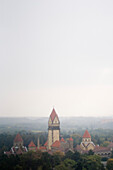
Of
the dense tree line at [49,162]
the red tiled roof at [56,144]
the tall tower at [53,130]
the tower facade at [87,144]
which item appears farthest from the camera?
the tall tower at [53,130]

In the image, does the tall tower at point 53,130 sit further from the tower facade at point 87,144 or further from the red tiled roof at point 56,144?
the tower facade at point 87,144

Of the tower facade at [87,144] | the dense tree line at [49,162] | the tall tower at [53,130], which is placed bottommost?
the dense tree line at [49,162]

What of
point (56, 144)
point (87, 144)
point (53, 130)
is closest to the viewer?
point (56, 144)

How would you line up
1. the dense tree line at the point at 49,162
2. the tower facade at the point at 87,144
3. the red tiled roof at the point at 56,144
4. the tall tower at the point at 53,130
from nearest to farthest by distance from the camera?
the dense tree line at the point at 49,162, the red tiled roof at the point at 56,144, the tower facade at the point at 87,144, the tall tower at the point at 53,130

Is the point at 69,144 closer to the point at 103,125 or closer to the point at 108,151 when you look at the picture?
the point at 108,151

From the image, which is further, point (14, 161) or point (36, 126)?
point (36, 126)

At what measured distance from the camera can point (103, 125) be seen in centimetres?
12306

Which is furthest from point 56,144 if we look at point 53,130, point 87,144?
point 87,144

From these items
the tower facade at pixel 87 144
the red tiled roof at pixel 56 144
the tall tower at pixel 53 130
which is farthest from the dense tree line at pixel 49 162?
the tall tower at pixel 53 130

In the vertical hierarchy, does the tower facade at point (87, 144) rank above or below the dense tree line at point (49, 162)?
above

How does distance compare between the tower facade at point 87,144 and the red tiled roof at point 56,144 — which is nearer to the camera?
the red tiled roof at point 56,144

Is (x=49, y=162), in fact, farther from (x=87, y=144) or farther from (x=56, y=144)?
(x=87, y=144)

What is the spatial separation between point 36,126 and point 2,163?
85382 millimetres

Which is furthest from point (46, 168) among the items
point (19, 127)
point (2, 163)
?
point (19, 127)
